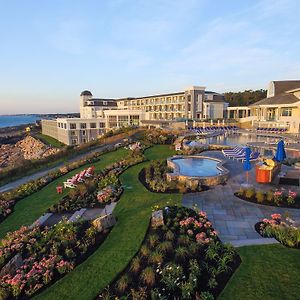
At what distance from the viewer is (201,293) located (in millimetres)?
5148

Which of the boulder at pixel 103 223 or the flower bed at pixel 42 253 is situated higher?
the boulder at pixel 103 223

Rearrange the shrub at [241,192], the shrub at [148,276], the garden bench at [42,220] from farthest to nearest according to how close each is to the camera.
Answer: the shrub at [241,192] < the garden bench at [42,220] < the shrub at [148,276]

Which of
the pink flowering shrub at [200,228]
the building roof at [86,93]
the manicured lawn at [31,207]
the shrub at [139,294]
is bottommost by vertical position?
the manicured lawn at [31,207]

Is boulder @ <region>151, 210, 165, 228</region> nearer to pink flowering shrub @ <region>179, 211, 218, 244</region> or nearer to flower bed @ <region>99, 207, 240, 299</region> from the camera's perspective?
flower bed @ <region>99, 207, 240, 299</region>

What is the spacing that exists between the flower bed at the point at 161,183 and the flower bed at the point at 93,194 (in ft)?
4.93

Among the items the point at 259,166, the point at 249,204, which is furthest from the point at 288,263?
the point at 259,166

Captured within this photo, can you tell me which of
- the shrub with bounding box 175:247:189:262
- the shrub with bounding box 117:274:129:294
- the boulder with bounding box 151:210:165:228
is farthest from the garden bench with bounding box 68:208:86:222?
the shrub with bounding box 175:247:189:262

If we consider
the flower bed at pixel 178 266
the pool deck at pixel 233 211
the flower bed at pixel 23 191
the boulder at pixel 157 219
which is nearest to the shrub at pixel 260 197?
the pool deck at pixel 233 211

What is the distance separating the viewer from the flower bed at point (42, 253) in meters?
5.83

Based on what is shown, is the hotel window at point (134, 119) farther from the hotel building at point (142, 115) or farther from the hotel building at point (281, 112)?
the hotel building at point (281, 112)

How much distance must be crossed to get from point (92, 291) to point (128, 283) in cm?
83

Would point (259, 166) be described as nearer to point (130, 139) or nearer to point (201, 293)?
point (201, 293)

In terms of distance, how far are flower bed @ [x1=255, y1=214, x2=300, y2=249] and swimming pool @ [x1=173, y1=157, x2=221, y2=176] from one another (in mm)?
5454

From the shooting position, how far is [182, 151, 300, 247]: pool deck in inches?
293
